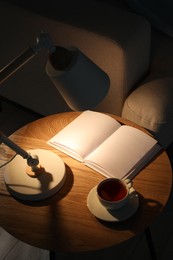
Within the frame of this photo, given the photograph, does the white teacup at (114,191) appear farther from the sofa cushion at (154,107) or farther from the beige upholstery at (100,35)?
the beige upholstery at (100,35)

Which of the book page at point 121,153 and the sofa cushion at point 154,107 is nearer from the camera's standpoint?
the book page at point 121,153

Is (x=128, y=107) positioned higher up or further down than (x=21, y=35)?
further down

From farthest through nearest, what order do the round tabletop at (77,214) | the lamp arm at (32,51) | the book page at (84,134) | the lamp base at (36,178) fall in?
the book page at (84,134)
the lamp base at (36,178)
the round tabletop at (77,214)
the lamp arm at (32,51)

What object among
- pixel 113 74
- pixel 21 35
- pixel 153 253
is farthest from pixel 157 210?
pixel 21 35

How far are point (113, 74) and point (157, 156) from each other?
48 cm

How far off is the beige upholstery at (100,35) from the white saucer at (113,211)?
65cm

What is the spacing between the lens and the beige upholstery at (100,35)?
5.06 ft

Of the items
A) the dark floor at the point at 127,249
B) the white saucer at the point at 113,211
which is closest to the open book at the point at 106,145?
the white saucer at the point at 113,211

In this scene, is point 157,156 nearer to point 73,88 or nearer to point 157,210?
point 157,210

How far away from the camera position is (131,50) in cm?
155

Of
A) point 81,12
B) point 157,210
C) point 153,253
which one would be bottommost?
point 153,253

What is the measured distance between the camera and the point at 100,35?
1528mm

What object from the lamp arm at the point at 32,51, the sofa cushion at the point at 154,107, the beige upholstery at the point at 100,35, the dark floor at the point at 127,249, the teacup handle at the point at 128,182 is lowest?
the dark floor at the point at 127,249

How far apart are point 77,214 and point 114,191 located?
5.8 inches
